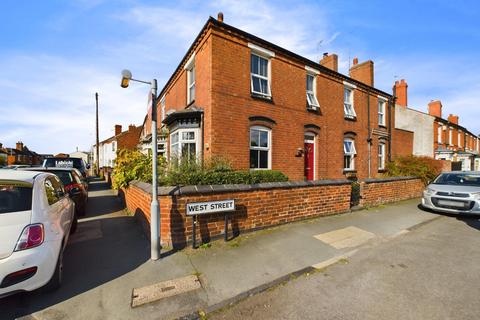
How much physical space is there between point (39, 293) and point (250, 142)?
6.97 metres

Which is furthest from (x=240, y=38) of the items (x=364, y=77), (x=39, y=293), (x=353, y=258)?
(x=364, y=77)

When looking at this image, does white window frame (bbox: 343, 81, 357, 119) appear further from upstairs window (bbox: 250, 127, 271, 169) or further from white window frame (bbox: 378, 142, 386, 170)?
upstairs window (bbox: 250, 127, 271, 169)

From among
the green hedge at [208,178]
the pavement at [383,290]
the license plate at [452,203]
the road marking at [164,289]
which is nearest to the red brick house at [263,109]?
the green hedge at [208,178]

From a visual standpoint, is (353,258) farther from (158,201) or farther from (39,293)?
(39,293)

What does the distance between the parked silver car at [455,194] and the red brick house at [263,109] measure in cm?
415

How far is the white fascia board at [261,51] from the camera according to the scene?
29.2 ft

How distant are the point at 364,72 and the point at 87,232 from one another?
17.6m

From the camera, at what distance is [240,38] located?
8.66 meters

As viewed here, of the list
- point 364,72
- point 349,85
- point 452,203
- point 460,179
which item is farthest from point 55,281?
point 364,72

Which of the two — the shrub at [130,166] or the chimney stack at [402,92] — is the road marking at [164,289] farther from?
the chimney stack at [402,92]

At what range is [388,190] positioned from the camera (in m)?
9.23

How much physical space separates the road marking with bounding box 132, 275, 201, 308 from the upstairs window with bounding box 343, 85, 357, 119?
40.2ft

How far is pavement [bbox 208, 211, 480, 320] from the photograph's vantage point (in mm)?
2748

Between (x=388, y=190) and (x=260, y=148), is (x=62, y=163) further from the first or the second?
(x=388, y=190)
